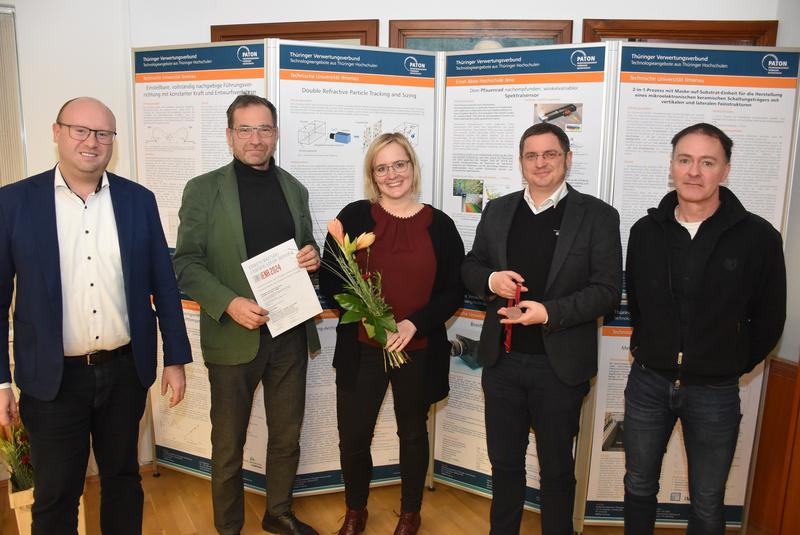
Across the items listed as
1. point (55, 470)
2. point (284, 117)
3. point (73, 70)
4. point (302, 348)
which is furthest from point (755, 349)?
point (73, 70)

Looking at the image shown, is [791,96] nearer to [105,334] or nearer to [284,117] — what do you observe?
[284,117]

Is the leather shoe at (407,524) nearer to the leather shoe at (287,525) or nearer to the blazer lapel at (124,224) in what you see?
the leather shoe at (287,525)

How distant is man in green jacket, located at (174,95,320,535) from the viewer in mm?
2412

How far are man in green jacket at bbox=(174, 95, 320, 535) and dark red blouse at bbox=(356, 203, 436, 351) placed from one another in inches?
12.2

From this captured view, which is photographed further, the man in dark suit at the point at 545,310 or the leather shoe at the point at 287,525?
the leather shoe at the point at 287,525

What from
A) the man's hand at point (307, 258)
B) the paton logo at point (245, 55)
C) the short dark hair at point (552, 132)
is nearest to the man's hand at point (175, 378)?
the man's hand at point (307, 258)

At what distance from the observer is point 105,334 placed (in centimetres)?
204

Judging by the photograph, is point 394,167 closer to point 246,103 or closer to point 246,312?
point 246,103

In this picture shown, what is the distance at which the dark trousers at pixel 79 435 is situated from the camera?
1.99 meters

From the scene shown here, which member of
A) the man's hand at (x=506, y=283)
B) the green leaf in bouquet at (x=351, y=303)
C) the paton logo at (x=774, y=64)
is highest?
the paton logo at (x=774, y=64)

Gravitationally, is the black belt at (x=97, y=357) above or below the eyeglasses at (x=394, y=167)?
below

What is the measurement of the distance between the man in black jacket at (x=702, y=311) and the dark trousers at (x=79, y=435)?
199 cm

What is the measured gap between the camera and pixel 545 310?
83.0 inches

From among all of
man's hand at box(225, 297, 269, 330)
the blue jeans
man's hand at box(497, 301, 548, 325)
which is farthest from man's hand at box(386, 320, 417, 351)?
the blue jeans
